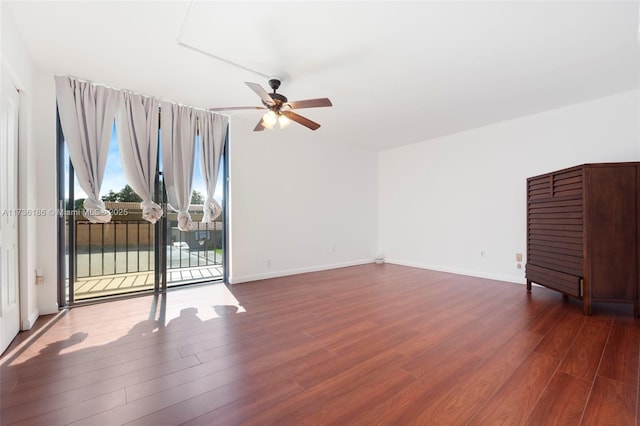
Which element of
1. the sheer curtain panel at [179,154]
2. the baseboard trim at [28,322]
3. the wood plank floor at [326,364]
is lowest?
the wood plank floor at [326,364]

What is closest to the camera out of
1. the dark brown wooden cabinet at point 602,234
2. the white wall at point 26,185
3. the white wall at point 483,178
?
the white wall at point 26,185

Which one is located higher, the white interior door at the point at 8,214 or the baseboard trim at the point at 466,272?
the white interior door at the point at 8,214

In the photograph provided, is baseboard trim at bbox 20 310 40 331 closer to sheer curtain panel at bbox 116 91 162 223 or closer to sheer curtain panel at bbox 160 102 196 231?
sheer curtain panel at bbox 116 91 162 223

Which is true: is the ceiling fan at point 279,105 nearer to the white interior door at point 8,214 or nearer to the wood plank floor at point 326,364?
the white interior door at point 8,214

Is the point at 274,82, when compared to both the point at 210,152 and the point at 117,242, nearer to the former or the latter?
the point at 210,152

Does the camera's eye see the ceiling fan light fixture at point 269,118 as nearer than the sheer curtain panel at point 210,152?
Yes

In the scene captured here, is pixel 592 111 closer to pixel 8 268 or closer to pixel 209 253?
pixel 209 253

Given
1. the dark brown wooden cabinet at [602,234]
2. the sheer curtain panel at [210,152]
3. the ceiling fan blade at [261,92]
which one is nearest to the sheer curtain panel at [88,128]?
the sheer curtain panel at [210,152]

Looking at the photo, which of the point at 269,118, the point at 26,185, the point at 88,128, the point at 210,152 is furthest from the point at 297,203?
→ the point at 26,185

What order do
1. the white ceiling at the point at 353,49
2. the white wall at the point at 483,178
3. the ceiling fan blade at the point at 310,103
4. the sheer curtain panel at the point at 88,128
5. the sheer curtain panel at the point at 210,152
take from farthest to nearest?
the sheer curtain panel at the point at 210,152 < the white wall at the point at 483,178 < the sheer curtain panel at the point at 88,128 < the ceiling fan blade at the point at 310,103 < the white ceiling at the point at 353,49

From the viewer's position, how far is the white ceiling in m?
2.09

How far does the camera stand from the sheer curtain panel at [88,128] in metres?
3.09

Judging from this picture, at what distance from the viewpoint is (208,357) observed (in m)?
2.06

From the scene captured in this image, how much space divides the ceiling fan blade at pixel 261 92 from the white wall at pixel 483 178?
3.84m
